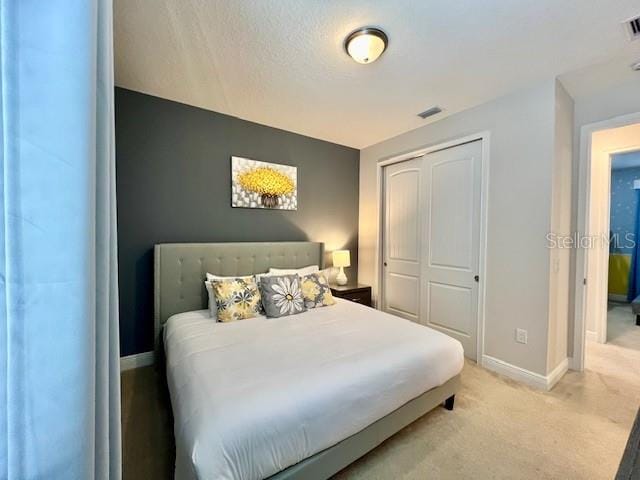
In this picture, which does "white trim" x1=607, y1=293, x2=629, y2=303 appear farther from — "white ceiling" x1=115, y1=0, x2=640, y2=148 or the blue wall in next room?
"white ceiling" x1=115, y1=0, x2=640, y2=148

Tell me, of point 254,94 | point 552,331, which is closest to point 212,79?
point 254,94

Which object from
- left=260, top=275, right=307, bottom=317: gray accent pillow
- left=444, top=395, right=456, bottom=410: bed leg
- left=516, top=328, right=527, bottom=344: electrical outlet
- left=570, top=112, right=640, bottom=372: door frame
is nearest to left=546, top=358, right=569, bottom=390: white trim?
left=570, top=112, right=640, bottom=372: door frame

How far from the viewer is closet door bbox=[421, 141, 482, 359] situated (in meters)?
2.76

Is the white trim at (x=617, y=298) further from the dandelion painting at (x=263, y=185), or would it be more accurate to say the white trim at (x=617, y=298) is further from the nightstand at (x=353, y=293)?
the dandelion painting at (x=263, y=185)

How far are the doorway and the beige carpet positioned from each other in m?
0.74

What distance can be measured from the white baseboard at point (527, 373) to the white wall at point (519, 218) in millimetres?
45

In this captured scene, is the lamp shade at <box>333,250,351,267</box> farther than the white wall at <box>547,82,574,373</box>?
Yes

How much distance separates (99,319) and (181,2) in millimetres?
1859

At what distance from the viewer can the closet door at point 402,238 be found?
133 inches

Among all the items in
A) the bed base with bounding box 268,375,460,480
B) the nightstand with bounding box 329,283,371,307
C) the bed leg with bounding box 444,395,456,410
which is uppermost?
the nightstand with bounding box 329,283,371,307

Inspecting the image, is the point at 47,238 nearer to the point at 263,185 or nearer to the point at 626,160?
the point at 263,185

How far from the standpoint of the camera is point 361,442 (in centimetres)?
141

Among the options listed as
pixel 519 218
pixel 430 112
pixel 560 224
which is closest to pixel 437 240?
pixel 519 218

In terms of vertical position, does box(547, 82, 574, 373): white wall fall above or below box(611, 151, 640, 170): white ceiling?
below
